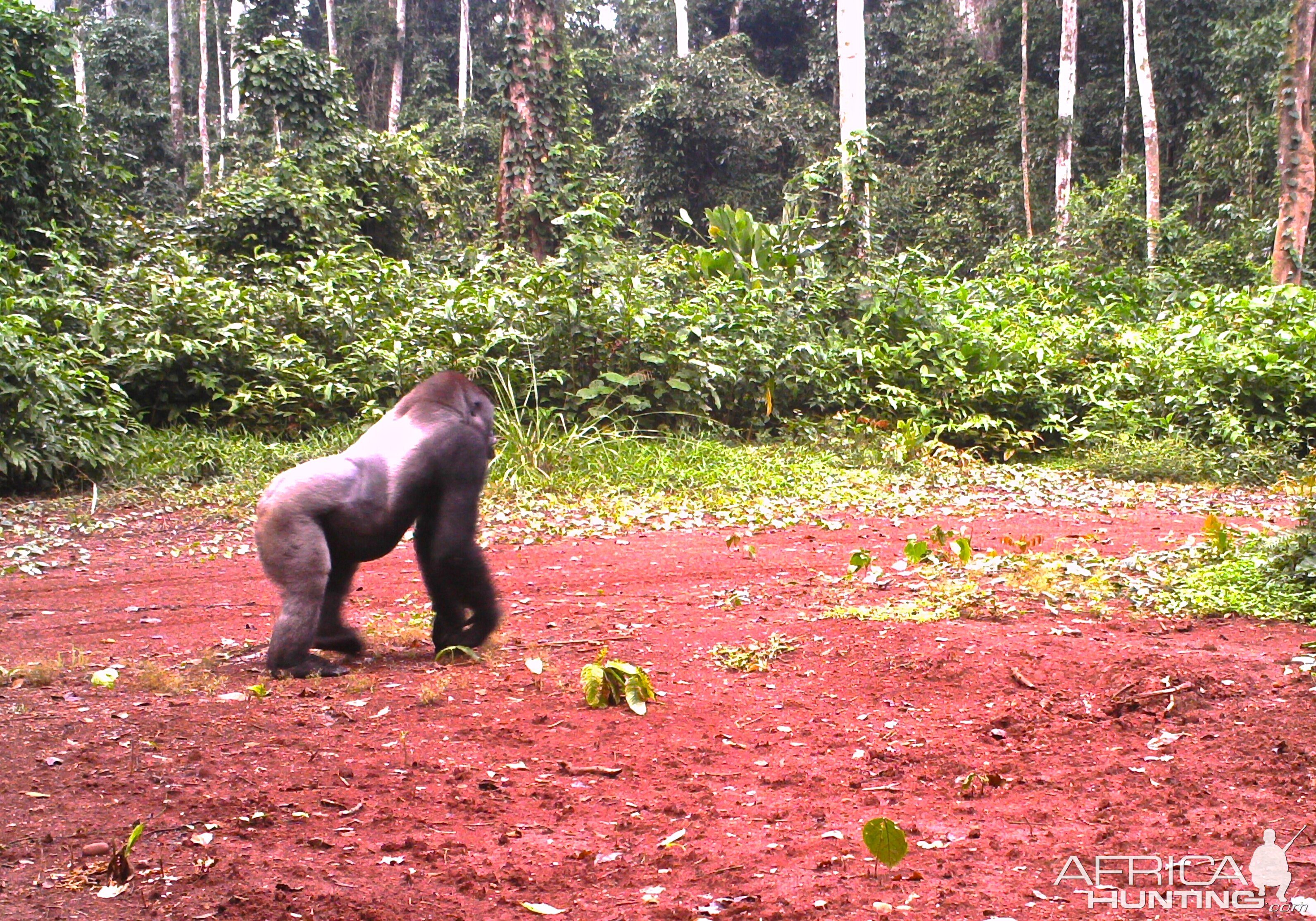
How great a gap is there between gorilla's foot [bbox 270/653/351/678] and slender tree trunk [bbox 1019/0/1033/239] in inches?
787

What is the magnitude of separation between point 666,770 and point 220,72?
37.0 metres

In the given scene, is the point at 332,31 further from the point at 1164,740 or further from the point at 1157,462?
the point at 1164,740

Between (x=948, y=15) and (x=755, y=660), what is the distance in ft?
87.5

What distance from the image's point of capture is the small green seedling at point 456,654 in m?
4.59

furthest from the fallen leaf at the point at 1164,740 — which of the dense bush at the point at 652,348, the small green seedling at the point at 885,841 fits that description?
the dense bush at the point at 652,348

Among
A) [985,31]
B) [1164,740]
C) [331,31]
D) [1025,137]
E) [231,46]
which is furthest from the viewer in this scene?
[331,31]

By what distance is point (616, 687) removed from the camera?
396 cm

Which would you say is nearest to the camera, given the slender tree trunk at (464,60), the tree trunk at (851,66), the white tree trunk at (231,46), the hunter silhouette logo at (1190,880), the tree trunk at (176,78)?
the hunter silhouette logo at (1190,880)

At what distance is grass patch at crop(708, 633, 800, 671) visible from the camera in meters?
4.38

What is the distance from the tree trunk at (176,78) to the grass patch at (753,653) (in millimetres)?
28409

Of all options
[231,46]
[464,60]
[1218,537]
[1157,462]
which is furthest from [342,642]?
[464,60]

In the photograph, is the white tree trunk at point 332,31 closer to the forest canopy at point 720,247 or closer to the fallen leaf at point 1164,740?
the forest canopy at point 720,247

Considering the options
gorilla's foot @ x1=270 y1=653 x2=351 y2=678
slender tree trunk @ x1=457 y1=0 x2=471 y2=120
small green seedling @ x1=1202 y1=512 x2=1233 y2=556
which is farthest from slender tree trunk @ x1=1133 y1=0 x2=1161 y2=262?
gorilla's foot @ x1=270 y1=653 x2=351 y2=678

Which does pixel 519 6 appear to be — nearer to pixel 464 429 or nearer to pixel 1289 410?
pixel 1289 410
